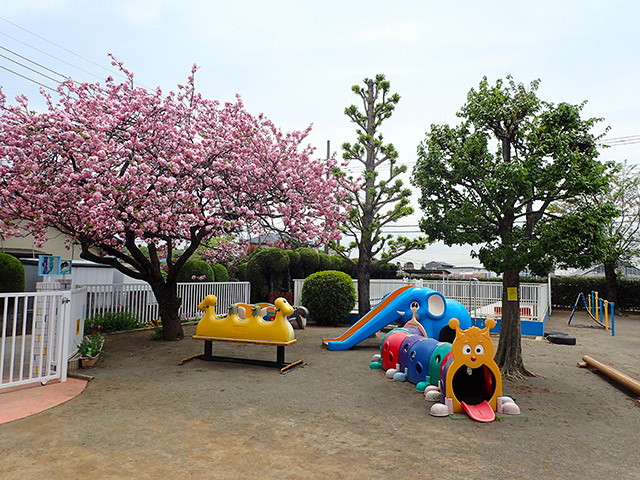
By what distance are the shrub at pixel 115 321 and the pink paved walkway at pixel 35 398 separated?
4688 mm

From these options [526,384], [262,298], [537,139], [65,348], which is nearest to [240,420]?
[65,348]

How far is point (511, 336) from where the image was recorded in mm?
7180

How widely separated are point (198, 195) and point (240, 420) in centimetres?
528

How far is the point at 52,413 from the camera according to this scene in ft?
16.7

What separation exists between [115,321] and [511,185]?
9.94 meters

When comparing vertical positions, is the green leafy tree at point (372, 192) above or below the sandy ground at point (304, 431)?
above

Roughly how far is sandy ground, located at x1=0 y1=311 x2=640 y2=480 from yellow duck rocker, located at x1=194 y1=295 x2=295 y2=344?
1.96 ft

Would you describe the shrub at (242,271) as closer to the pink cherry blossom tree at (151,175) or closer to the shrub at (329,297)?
the shrub at (329,297)

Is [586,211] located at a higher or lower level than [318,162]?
lower

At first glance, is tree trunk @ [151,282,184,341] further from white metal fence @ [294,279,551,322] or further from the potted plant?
white metal fence @ [294,279,551,322]

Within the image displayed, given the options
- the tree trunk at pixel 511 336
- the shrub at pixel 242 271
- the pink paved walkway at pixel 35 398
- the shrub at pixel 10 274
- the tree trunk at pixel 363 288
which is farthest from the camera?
the shrub at pixel 242 271

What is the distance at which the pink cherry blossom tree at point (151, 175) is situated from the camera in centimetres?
768

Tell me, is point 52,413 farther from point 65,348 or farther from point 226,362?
point 226,362

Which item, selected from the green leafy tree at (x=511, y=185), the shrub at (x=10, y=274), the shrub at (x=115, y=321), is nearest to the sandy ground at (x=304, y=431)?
the green leafy tree at (x=511, y=185)
